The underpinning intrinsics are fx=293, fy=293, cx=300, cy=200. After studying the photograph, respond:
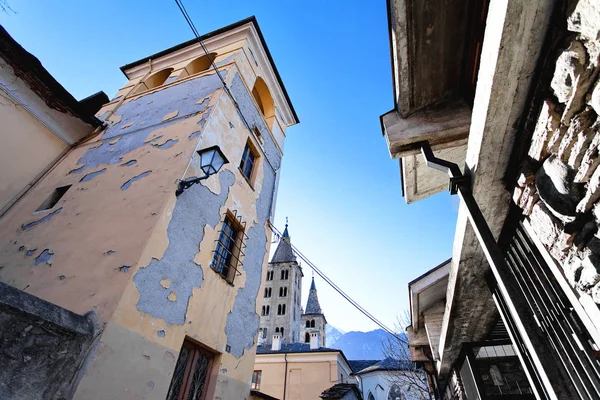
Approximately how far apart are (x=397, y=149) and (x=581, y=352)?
210 centimetres

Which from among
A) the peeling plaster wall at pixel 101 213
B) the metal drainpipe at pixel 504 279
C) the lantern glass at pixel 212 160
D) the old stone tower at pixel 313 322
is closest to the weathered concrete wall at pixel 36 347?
the peeling plaster wall at pixel 101 213

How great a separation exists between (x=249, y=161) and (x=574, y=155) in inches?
289

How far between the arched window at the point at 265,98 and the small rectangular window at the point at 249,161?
2094mm

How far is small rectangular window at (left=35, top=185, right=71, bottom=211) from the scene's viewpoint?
231 inches

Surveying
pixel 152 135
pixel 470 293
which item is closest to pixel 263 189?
pixel 152 135

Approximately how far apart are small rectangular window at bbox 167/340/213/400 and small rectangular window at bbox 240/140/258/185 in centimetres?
400

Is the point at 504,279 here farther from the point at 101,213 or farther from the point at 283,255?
Answer: the point at 283,255

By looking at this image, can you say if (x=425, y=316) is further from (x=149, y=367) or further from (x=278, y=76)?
(x=278, y=76)

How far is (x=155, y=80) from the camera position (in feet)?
31.8

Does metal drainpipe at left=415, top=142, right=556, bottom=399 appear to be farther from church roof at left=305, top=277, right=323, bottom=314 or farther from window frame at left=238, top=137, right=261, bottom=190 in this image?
church roof at left=305, top=277, right=323, bottom=314

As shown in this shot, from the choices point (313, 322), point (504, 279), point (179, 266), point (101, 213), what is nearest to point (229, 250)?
point (179, 266)

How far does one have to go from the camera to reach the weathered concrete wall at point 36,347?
269 cm

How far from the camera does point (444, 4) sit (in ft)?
8.01

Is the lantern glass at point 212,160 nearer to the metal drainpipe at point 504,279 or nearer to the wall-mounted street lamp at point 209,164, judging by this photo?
the wall-mounted street lamp at point 209,164
